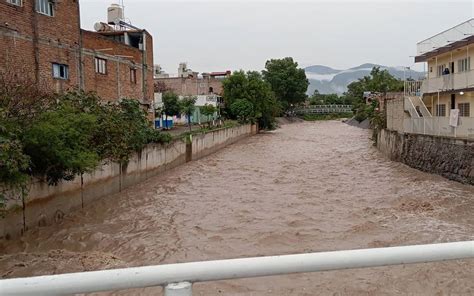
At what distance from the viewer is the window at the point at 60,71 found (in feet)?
60.9

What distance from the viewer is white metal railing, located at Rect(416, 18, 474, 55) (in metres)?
20.5

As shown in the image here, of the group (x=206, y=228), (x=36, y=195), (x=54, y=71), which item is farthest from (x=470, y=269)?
(x=54, y=71)

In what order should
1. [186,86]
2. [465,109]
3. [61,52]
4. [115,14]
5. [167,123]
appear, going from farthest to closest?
1. [186,86]
2. [167,123]
3. [115,14]
4. [465,109]
5. [61,52]

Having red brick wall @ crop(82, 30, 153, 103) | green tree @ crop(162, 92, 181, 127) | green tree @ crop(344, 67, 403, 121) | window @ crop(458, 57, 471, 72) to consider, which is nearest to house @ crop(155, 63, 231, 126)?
green tree @ crop(162, 92, 181, 127)

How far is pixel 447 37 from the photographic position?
22297 millimetres

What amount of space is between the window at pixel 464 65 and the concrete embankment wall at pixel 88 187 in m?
15.3

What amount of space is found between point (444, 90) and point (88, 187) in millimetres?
18718

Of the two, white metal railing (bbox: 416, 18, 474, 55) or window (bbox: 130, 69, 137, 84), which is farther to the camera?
window (bbox: 130, 69, 137, 84)

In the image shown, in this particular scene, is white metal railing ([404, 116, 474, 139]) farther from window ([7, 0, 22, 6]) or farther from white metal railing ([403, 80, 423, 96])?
window ([7, 0, 22, 6])

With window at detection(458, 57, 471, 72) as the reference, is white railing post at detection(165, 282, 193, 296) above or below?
below

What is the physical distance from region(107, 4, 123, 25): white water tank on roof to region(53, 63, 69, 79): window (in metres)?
12.0

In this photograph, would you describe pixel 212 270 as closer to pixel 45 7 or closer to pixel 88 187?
pixel 88 187

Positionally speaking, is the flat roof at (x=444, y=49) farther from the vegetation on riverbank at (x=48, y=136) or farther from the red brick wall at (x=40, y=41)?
the red brick wall at (x=40, y=41)

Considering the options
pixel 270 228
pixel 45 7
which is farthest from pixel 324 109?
pixel 270 228
